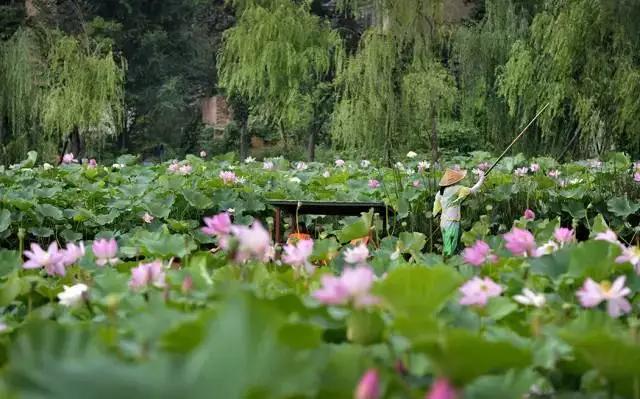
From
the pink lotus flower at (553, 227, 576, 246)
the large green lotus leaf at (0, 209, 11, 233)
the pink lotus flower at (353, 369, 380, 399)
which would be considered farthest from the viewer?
the large green lotus leaf at (0, 209, 11, 233)

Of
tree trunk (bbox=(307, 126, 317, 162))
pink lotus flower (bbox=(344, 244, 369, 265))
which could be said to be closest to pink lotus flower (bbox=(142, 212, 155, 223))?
pink lotus flower (bbox=(344, 244, 369, 265))

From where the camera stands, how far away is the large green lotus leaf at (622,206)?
14.7 feet

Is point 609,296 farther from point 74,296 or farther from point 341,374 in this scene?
point 74,296

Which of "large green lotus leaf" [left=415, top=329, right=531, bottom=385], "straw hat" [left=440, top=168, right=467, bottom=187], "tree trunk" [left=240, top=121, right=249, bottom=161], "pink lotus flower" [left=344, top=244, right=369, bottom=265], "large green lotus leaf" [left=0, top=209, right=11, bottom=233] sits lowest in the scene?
"tree trunk" [left=240, top=121, right=249, bottom=161]

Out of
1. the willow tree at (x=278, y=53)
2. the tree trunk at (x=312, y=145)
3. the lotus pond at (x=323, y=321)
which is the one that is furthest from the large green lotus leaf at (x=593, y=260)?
the tree trunk at (x=312, y=145)

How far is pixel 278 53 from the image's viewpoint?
37.8ft

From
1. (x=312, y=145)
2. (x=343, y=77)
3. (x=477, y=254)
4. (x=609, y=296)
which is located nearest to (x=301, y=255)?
(x=477, y=254)

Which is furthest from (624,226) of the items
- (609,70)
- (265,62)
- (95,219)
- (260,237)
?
(265,62)

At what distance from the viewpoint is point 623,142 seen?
878 cm

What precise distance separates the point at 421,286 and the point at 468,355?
245 millimetres

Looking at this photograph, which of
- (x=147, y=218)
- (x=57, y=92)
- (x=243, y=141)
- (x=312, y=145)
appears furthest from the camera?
(x=243, y=141)

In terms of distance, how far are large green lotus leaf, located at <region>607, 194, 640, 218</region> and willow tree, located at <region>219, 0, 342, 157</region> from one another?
275 inches

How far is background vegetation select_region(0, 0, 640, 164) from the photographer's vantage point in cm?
764

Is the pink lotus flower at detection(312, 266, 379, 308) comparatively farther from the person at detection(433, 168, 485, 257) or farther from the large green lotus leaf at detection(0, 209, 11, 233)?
the large green lotus leaf at detection(0, 209, 11, 233)
